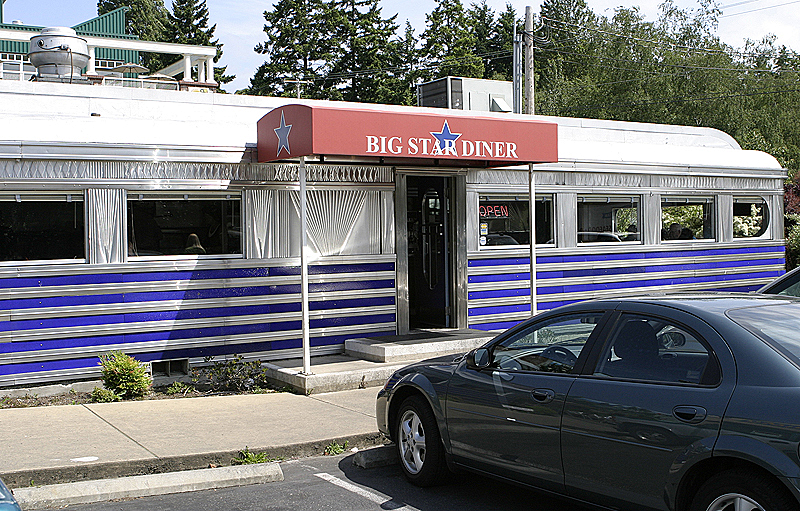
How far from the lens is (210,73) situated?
1866 cm

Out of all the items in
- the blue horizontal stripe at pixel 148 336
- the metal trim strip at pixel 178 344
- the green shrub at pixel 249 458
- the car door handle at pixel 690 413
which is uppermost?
the car door handle at pixel 690 413

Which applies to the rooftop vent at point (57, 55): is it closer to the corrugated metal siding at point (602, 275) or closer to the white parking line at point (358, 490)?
the corrugated metal siding at point (602, 275)

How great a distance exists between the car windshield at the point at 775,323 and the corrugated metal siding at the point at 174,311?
6598 millimetres

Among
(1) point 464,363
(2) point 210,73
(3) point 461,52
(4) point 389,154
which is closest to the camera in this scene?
(1) point 464,363

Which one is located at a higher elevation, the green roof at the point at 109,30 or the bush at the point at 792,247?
the green roof at the point at 109,30

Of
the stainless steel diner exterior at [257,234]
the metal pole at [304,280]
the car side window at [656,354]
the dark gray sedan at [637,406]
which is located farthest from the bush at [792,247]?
the car side window at [656,354]

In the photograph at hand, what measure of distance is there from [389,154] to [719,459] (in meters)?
5.80

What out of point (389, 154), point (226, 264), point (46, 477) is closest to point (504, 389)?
point (46, 477)

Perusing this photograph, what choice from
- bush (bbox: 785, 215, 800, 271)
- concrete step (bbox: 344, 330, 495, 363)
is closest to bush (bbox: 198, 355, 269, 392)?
concrete step (bbox: 344, 330, 495, 363)

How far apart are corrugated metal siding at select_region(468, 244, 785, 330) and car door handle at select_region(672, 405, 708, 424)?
740cm

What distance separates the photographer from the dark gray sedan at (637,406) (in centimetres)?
419

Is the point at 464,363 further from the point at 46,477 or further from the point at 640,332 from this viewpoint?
the point at 46,477

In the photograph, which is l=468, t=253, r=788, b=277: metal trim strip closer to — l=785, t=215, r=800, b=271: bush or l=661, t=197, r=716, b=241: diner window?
l=661, t=197, r=716, b=241: diner window

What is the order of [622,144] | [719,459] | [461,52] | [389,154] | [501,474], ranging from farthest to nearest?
[461,52], [622,144], [389,154], [501,474], [719,459]
